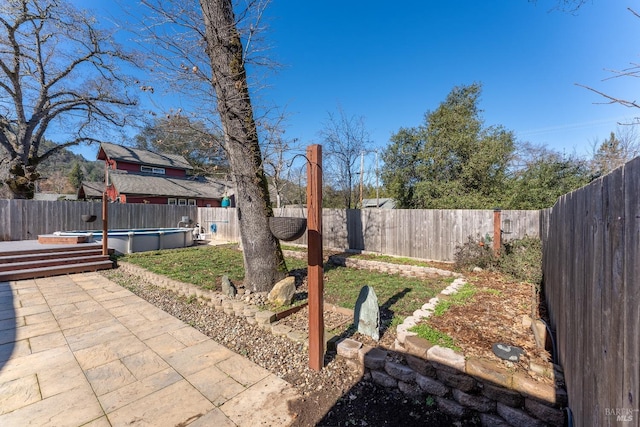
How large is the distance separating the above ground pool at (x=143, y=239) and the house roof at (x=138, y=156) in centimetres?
858

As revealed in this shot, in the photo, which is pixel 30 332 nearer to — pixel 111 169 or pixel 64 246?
pixel 64 246

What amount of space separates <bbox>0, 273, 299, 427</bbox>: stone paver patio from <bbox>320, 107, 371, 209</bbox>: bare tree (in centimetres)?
1081

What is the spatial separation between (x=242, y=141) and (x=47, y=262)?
21.1ft

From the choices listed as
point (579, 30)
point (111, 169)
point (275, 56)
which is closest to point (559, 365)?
point (579, 30)

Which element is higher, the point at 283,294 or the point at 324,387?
the point at 283,294

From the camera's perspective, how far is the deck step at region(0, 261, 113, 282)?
5.81 metres

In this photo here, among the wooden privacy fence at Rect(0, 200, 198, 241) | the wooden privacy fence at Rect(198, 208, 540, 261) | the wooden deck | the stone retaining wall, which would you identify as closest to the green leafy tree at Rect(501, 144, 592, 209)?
the wooden privacy fence at Rect(198, 208, 540, 261)

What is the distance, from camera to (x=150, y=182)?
60.6 ft

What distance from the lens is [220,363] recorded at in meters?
2.73

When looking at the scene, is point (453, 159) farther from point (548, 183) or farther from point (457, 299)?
point (457, 299)

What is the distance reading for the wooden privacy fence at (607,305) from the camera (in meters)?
0.81

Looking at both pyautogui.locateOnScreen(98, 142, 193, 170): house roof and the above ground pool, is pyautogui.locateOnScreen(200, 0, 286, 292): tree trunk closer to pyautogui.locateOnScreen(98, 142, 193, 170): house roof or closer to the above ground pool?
the above ground pool

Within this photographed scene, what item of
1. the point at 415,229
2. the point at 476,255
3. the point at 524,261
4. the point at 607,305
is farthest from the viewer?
the point at 415,229

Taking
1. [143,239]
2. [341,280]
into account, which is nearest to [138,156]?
[143,239]
